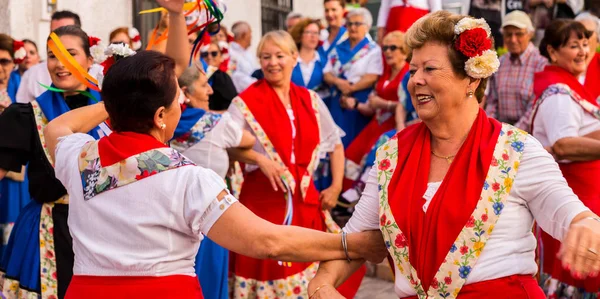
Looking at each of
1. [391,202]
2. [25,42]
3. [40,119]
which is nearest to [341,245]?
[391,202]

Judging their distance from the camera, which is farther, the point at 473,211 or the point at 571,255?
the point at 473,211

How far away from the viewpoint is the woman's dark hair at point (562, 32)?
5.01 m

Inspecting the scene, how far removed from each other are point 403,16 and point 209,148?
4.03 meters

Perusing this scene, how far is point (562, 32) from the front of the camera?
502 centimetres

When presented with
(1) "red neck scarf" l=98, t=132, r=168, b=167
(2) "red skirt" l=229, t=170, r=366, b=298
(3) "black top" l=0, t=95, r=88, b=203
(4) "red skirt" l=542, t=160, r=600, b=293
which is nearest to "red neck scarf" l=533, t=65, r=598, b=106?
(4) "red skirt" l=542, t=160, r=600, b=293

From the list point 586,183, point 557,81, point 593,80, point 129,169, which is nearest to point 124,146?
point 129,169

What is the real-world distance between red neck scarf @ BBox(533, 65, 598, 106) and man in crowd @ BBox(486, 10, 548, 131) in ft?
6.19

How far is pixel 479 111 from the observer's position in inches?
114

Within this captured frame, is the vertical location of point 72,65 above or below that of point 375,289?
above

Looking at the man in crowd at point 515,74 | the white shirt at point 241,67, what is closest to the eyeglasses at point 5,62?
the white shirt at point 241,67

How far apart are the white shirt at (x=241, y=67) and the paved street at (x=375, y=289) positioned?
9.23 ft

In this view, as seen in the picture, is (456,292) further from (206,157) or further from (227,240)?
(206,157)

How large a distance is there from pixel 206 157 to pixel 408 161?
211cm

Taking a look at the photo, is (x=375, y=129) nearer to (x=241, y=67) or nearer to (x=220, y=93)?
(x=220, y=93)
